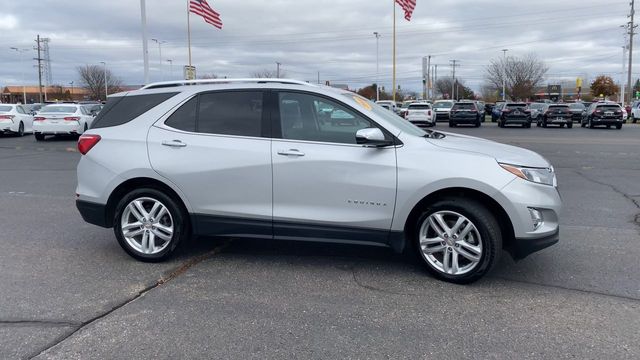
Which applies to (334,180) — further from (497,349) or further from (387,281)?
(497,349)

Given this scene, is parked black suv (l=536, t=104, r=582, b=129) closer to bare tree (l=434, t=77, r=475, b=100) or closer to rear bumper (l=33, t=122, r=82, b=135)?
rear bumper (l=33, t=122, r=82, b=135)

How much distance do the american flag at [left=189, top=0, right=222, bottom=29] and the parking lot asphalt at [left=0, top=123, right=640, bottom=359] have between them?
60.9 ft

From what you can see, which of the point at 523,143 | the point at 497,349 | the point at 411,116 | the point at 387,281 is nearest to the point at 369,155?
the point at 387,281

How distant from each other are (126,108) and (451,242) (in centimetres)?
346

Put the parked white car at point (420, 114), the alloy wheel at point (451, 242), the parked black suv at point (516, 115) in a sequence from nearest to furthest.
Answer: the alloy wheel at point (451, 242) < the parked black suv at point (516, 115) < the parked white car at point (420, 114)

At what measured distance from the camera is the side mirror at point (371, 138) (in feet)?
15.0

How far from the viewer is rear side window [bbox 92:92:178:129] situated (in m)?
5.45

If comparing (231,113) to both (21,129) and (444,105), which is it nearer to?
(21,129)

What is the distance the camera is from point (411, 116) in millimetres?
32500

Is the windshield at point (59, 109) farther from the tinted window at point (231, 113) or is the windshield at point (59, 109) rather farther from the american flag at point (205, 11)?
the tinted window at point (231, 113)

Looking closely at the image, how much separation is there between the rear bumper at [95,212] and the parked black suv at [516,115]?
2969cm

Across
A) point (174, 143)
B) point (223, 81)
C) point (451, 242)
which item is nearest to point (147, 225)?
point (174, 143)

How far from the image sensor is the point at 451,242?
4.71m

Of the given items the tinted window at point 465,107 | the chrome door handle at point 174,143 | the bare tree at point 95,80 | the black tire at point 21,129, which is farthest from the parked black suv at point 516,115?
the bare tree at point 95,80
